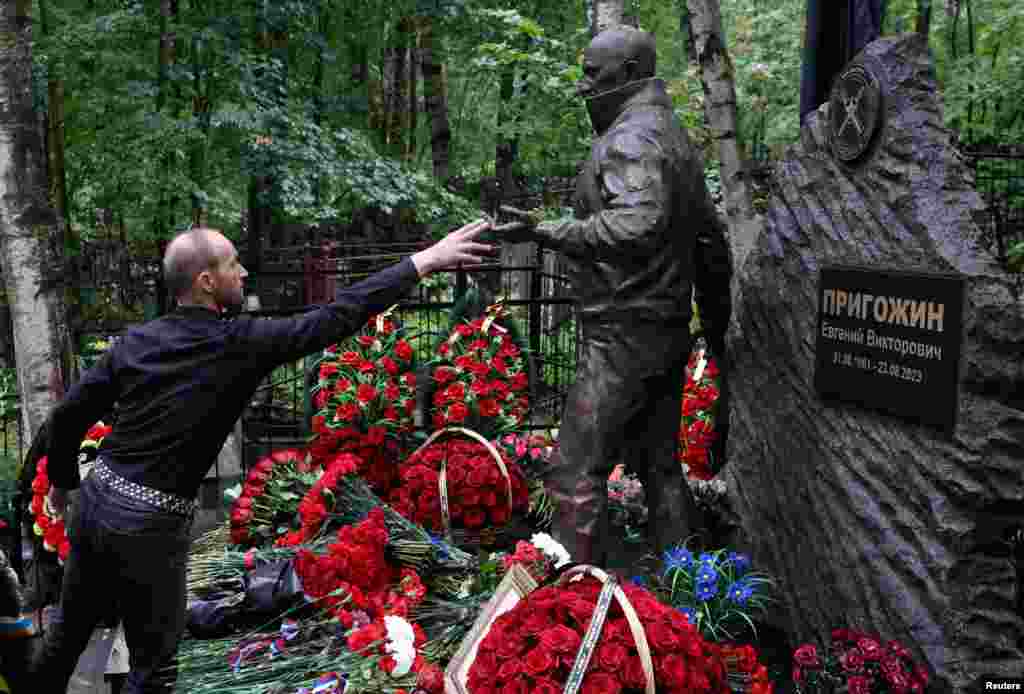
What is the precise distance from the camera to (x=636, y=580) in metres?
4.09

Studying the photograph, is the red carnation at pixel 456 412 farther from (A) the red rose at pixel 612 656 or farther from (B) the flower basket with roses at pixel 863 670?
(A) the red rose at pixel 612 656

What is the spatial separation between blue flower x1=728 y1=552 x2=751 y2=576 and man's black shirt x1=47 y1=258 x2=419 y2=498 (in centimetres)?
199

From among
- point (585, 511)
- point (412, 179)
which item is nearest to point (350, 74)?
point (412, 179)

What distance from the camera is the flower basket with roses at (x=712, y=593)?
391cm

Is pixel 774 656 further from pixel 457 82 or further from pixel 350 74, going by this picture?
pixel 457 82

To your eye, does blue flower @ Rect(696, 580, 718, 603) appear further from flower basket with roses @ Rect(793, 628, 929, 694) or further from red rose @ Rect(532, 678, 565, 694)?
red rose @ Rect(532, 678, 565, 694)

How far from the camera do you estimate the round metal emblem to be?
11.7 ft

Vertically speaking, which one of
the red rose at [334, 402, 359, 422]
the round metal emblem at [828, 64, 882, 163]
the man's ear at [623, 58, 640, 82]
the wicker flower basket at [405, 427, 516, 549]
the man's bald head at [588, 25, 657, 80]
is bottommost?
the wicker flower basket at [405, 427, 516, 549]

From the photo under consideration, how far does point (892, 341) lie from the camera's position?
11.5ft

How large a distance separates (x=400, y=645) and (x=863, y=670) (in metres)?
1.67

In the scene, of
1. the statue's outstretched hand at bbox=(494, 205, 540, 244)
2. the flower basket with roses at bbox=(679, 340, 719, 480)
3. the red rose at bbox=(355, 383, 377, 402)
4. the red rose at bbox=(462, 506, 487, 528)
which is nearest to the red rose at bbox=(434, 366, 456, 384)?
the red rose at bbox=(355, 383, 377, 402)

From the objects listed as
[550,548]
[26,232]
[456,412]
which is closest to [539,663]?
[550,548]

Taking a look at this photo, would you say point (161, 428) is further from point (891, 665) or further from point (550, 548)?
point (891, 665)

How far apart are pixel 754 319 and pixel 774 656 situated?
1533mm
